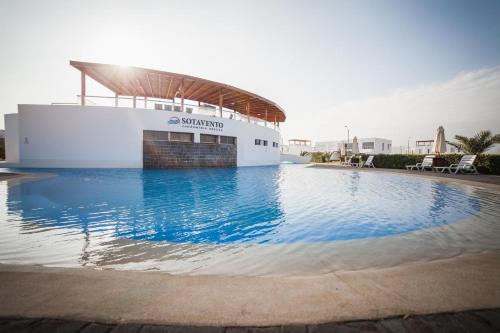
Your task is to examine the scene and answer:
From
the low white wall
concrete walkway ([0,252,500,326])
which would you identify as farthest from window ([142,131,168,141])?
the low white wall

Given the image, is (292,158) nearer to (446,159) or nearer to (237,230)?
(446,159)

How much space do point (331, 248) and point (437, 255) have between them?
1411mm

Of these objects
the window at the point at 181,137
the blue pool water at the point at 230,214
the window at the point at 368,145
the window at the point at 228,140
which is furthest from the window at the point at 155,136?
the window at the point at 368,145

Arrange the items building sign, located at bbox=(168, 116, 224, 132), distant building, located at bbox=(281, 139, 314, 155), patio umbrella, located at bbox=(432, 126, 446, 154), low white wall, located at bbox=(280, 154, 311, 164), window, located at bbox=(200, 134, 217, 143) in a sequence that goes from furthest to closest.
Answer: distant building, located at bbox=(281, 139, 314, 155), low white wall, located at bbox=(280, 154, 311, 164), window, located at bbox=(200, 134, 217, 143), building sign, located at bbox=(168, 116, 224, 132), patio umbrella, located at bbox=(432, 126, 446, 154)

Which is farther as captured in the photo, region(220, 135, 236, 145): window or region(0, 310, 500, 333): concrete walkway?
A: region(220, 135, 236, 145): window

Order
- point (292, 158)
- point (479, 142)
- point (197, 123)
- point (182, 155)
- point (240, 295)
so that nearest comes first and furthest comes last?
point (240, 295) → point (479, 142) → point (182, 155) → point (197, 123) → point (292, 158)

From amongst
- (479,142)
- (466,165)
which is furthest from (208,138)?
(479,142)

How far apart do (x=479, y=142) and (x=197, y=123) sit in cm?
2255

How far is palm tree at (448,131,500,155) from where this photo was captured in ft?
55.9

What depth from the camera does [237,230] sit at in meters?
4.35

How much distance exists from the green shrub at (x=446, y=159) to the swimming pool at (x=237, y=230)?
11.1 meters

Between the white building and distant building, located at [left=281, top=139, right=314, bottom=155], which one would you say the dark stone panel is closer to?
the white building

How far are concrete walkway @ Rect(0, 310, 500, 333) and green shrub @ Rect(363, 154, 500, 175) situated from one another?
1885 centimetres

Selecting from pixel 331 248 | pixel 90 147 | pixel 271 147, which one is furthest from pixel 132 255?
pixel 271 147
